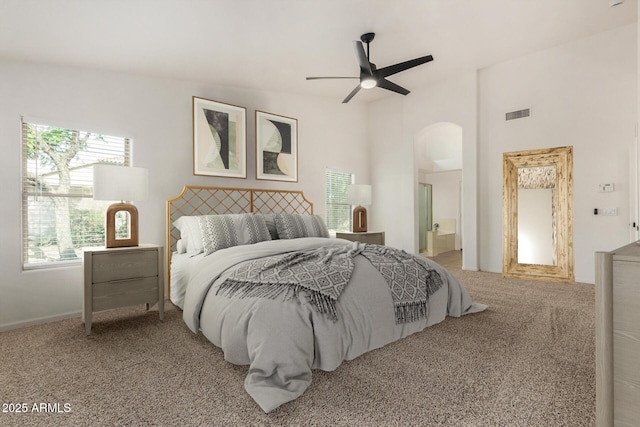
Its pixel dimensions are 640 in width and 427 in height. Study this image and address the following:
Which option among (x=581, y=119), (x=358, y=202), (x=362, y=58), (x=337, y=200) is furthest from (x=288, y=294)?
(x=581, y=119)

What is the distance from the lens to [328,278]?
212 centimetres

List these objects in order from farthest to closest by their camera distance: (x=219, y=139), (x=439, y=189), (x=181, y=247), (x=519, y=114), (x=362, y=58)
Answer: (x=439, y=189) → (x=519, y=114) → (x=219, y=139) → (x=181, y=247) → (x=362, y=58)

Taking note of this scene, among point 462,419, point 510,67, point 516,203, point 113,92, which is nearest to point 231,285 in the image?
point 462,419

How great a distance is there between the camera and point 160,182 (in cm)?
382

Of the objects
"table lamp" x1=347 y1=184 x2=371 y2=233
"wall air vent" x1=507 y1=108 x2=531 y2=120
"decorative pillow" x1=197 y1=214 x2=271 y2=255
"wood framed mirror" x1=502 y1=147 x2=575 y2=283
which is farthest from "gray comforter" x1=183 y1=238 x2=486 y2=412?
"wall air vent" x1=507 y1=108 x2=531 y2=120

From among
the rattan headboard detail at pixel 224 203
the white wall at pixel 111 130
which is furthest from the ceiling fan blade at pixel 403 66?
the rattan headboard detail at pixel 224 203

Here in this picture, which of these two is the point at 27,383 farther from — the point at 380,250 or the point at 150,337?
the point at 380,250

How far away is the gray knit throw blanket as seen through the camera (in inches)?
78.8

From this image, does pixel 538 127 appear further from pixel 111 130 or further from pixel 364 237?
pixel 111 130

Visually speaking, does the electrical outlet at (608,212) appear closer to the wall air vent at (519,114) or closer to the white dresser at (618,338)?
the wall air vent at (519,114)

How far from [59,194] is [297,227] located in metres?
2.42

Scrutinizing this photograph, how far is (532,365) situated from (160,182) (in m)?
3.89

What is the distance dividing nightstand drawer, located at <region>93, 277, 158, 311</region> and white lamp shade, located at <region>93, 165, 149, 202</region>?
2.51 feet

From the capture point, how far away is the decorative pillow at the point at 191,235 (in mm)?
3271
